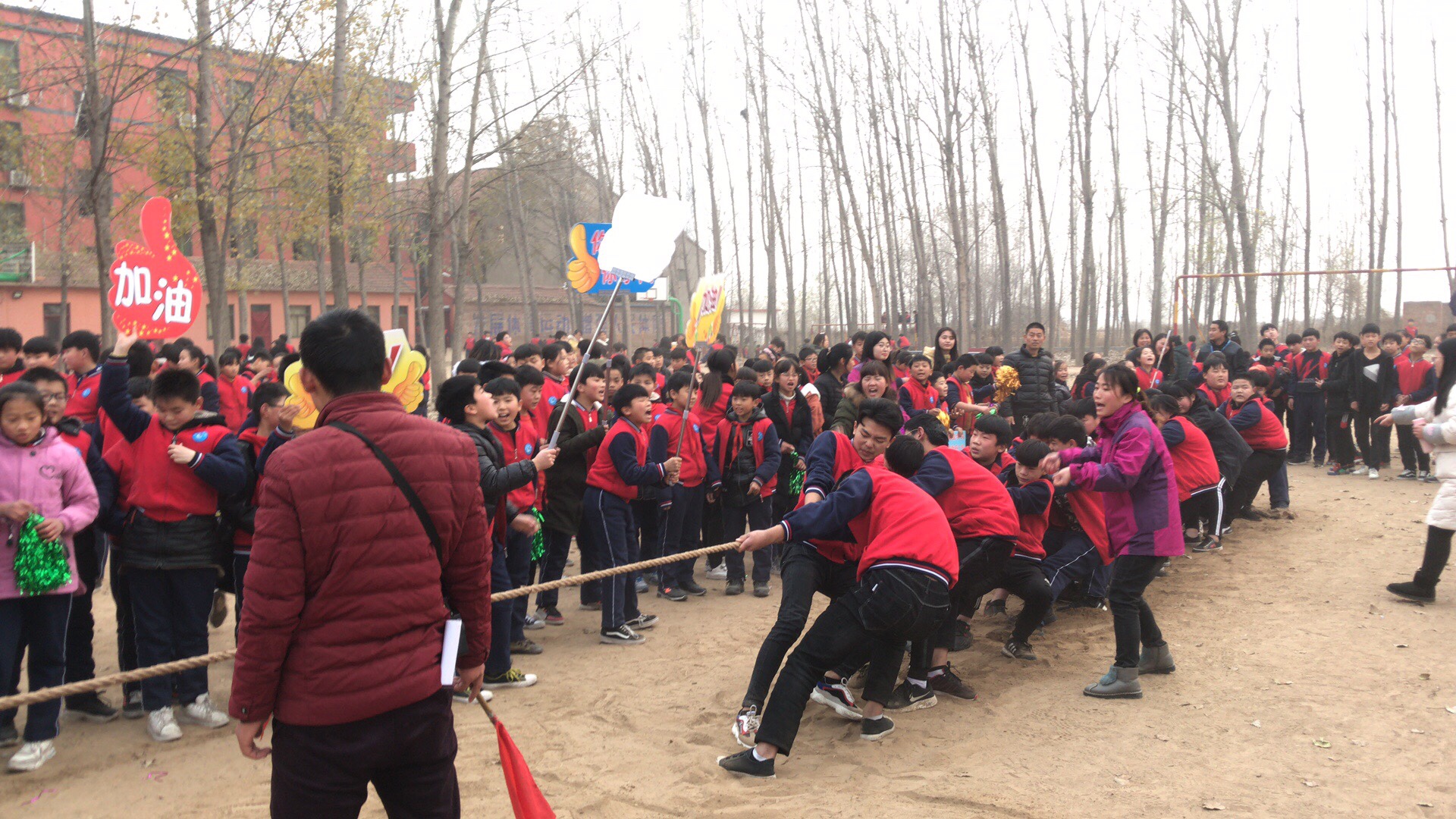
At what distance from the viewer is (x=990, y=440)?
6391 mm

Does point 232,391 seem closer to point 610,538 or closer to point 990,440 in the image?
point 610,538

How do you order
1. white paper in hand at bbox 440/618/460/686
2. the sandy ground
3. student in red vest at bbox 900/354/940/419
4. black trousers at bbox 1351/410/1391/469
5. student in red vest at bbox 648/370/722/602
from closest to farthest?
white paper in hand at bbox 440/618/460/686 → the sandy ground → student in red vest at bbox 648/370/722/602 → student in red vest at bbox 900/354/940/419 → black trousers at bbox 1351/410/1391/469

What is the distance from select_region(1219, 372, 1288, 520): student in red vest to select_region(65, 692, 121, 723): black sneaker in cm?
928

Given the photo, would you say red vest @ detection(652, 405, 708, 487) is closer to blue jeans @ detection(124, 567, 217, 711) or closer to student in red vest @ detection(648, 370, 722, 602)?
student in red vest @ detection(648, 370, 722, 602)

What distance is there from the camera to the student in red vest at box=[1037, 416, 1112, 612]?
6.38 meters

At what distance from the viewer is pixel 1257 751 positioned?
457 cm

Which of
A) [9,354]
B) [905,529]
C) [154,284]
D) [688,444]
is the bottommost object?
[905,529]

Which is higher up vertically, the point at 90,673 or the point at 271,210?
the point at 271,210

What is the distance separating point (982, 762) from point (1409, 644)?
3.40m

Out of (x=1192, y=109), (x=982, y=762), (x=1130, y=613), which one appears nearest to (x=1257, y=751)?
(x=1130, y=613)

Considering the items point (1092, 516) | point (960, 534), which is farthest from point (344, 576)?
point (1092, 516)

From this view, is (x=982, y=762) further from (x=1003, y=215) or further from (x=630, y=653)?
(x=1003, y=215)

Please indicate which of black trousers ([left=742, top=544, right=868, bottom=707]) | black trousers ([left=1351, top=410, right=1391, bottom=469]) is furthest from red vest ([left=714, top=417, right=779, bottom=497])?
black trousers ([left=1351, top=410, right=1391, bottom=469])

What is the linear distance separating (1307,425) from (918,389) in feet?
25.4
